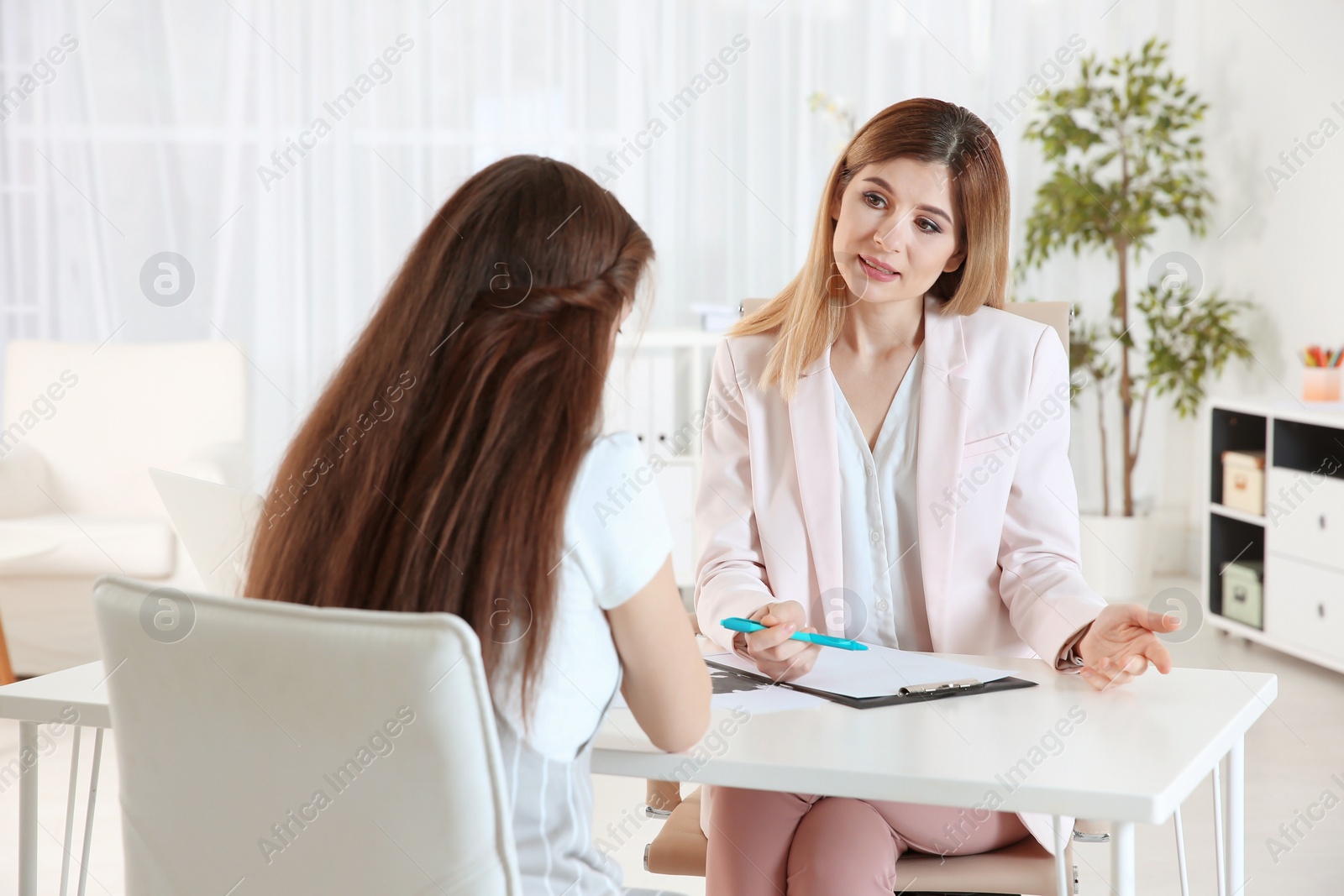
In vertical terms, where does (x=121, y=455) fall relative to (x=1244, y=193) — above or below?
below

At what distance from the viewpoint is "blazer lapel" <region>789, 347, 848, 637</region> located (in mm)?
1516

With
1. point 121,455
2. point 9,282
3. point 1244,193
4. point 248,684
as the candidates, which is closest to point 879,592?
point 248,684

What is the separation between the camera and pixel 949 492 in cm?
150

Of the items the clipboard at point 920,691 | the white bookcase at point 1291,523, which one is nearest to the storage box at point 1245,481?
the white bookcase at point 1291,523

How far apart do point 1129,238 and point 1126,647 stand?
136 inches

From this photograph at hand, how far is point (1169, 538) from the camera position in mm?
4758

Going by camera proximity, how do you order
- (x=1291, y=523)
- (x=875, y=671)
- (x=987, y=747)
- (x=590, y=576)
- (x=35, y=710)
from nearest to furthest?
1. (x=590, y=576)
2. (x=987, y=747)
3. (x=35, y=710)
4. (x=875, y=671)
5. (x=1291, y=523)

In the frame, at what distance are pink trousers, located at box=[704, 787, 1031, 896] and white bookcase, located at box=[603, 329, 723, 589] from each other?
2811 mm

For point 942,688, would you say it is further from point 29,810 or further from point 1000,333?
point 29,810

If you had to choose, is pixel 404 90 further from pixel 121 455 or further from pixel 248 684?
pixel 248 684

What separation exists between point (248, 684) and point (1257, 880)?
199 cm

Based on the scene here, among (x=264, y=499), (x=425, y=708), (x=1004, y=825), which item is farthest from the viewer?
(x=1004, y=825)

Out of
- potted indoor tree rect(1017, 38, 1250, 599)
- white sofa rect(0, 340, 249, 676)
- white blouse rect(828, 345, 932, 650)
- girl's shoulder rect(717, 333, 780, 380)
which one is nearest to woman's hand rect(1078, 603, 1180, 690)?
white blouse rect(828, 345, 932, 650)

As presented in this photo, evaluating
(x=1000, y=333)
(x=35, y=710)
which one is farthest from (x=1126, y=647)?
(x=35, y=710)
